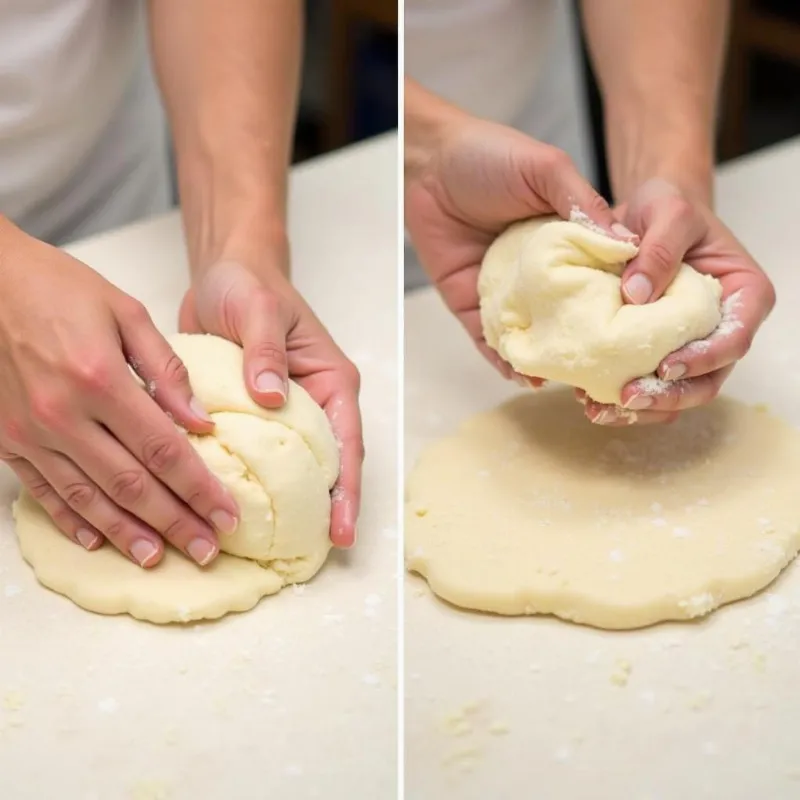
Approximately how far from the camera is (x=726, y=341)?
1.07m

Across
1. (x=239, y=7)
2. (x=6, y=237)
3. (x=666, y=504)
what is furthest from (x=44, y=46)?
(x=666, y=504)

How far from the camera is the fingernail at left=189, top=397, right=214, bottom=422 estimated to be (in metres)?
1.01

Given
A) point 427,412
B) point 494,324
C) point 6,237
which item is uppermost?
point 6,237

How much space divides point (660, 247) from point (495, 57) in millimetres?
548

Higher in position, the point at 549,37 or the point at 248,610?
the point at 549,37

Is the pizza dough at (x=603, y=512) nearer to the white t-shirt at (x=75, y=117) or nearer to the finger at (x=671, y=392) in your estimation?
the finger at (x=671, y=392)

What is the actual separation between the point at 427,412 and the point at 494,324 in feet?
0.53

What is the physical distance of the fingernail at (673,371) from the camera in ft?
3.42

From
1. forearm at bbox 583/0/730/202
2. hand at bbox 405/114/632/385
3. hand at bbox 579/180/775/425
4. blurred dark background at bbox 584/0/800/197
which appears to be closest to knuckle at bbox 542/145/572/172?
hand at bbox 405/114/632/385

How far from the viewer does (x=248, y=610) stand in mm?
1012

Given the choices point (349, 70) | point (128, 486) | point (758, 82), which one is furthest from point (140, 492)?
point (758, 82)

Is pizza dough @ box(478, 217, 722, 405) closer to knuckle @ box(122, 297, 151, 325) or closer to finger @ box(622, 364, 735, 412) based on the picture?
finger @ box(622, 364, 735, 412)

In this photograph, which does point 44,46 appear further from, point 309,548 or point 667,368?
point 667,368

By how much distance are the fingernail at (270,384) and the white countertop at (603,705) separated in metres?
0.23
